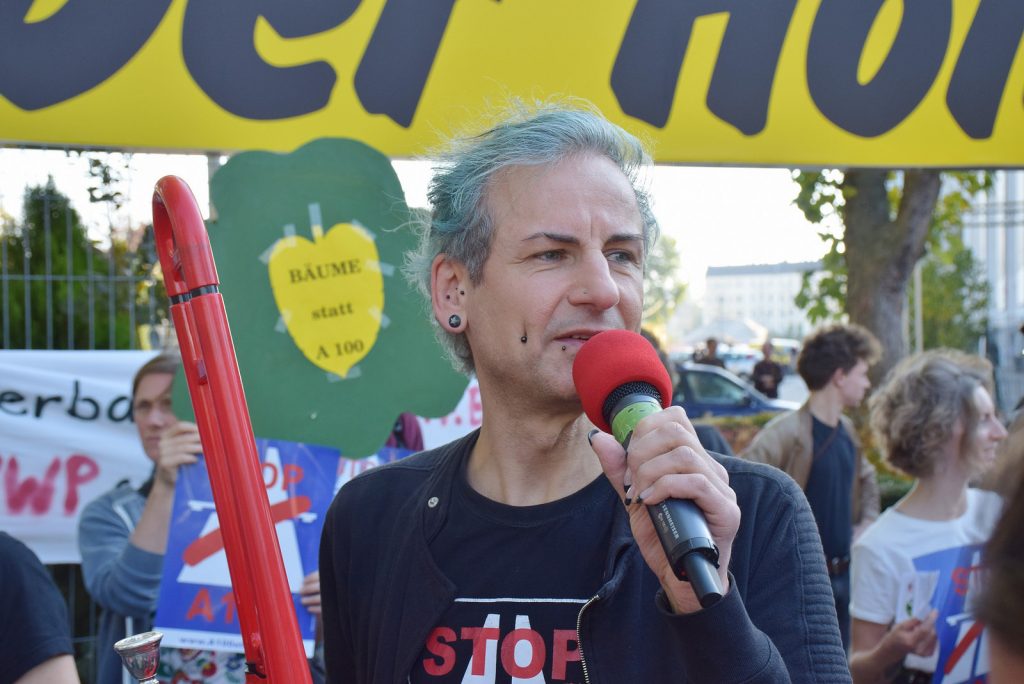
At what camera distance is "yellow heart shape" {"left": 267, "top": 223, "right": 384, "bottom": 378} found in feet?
9.02

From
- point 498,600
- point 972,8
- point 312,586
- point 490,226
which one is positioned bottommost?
point 312,586

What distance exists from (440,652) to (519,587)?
6.8 inches

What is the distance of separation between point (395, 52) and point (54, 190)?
111 inches

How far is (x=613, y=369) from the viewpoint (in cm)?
145

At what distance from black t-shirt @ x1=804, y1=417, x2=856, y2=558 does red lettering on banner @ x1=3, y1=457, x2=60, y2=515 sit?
3.39m

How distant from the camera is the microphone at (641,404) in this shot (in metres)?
1.11

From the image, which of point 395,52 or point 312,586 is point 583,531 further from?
point 395,52

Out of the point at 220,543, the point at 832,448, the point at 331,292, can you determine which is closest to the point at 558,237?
the point at 331,292

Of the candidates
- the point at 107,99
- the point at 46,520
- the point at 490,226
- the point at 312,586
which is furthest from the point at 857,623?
the point at 46,520

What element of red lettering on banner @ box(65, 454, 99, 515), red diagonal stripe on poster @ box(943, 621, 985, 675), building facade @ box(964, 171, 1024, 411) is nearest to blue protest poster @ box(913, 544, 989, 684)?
red diagonal stripe on poster @ box(943, 621, 985, 675)

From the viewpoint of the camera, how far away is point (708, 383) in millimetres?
14445

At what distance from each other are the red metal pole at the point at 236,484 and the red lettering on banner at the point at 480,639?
1.10 feet

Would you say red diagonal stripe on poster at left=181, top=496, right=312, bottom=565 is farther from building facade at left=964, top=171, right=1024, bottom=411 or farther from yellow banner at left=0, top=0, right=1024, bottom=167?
building facade at left=964, top=171, right=1024, bottom=411

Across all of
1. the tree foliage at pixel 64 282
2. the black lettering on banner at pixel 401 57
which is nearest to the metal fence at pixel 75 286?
the tree foliage at pixel 64 282
